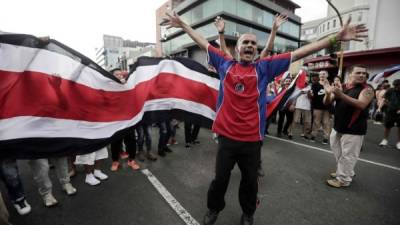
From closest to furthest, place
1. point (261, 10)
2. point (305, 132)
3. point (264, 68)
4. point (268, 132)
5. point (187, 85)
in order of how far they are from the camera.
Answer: point (264, 68)
point (187, 85)
point (305, 132)
point (268, 132)
point (261, 10)

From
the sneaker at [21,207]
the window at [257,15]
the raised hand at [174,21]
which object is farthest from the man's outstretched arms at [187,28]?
the window at [257,15]

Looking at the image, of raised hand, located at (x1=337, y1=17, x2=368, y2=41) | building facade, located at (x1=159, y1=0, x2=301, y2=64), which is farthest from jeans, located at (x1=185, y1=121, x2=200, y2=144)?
building facade, located at (x1=159, y1=0, x2=301, y2=64)

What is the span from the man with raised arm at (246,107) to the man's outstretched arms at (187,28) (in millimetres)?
409

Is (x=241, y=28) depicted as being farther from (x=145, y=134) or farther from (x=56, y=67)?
(x=56, y=67)

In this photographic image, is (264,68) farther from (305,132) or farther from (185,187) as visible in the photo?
(305,132)

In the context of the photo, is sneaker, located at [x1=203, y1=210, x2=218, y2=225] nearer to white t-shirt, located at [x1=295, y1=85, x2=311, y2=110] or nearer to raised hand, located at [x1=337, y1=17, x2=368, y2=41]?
raised hand, located at [x1=337, y1=17, x2=368, y2=41]

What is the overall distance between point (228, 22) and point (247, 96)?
32674 millimetres

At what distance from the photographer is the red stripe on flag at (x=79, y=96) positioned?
2.45m

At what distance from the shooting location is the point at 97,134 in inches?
115

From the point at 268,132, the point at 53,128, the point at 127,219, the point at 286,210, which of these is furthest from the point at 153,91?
the point at 268,132

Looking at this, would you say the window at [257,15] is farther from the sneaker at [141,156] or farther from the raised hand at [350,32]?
the raised hand at [350,32]

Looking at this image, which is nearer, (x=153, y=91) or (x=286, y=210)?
(x=286, y=210)

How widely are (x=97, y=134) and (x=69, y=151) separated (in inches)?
15.2

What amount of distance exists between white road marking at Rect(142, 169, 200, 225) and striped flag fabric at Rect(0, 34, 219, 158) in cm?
116
